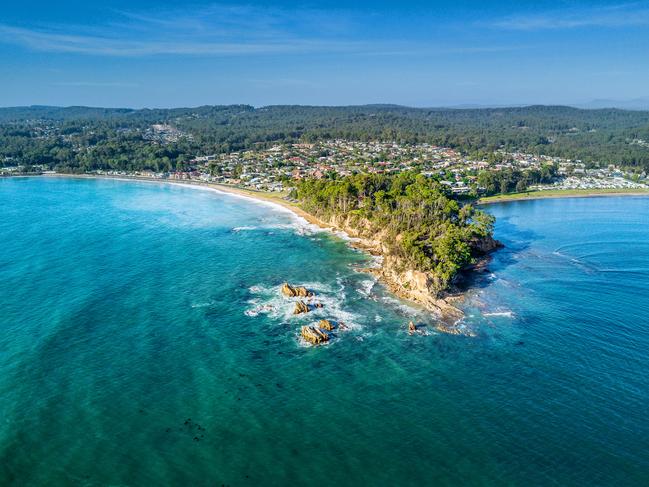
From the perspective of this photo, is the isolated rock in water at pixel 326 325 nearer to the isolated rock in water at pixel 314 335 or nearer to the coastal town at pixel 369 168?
the isolated rock in water at pixel 314 335

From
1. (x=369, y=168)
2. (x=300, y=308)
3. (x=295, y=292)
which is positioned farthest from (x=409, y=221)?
(x=369, y=168)

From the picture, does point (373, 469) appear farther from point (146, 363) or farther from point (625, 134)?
point (625, 134)

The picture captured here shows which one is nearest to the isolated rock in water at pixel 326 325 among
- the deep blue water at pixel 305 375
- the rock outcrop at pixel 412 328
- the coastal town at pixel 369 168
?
the deep blue water at pixel 305 375

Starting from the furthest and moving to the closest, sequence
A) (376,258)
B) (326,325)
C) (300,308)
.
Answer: (376,258), (300,308), (326,325)

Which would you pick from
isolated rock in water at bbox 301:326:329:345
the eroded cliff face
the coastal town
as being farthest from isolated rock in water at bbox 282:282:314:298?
the coastal town

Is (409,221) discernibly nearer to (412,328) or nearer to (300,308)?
(412,328)
